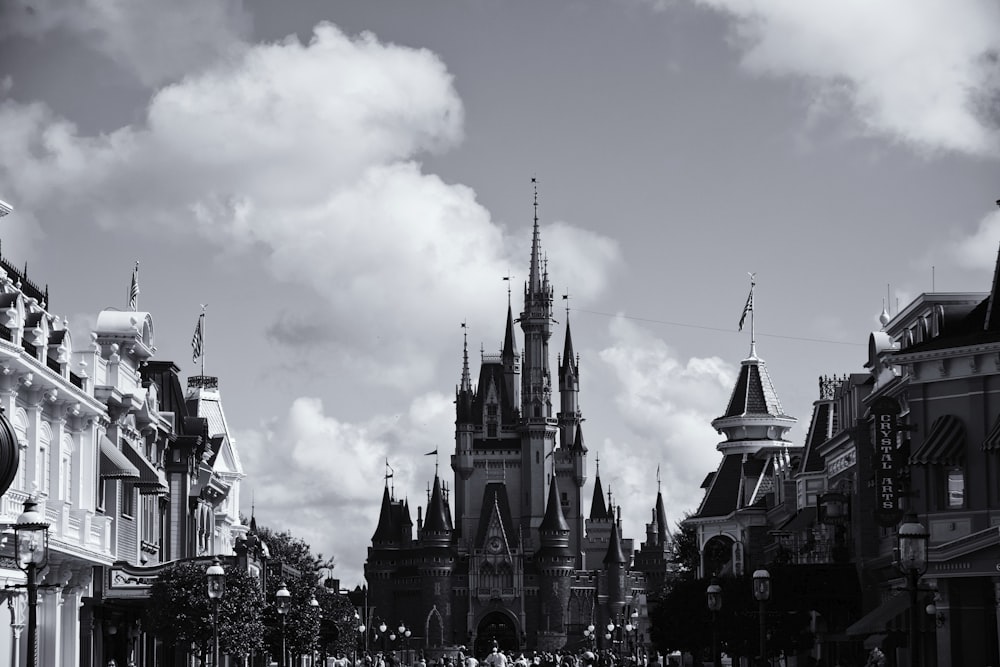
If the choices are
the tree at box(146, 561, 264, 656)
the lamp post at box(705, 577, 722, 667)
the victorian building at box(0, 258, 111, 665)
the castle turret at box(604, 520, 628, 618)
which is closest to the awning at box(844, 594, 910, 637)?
the lamp post at box(705, 577, 722, 667)

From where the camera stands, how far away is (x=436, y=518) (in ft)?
615

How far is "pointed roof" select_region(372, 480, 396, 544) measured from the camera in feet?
634

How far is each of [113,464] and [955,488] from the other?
2093 cm

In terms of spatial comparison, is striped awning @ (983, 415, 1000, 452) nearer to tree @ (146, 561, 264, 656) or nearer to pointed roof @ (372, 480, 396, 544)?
tree @ (146, 561, 264, 656)

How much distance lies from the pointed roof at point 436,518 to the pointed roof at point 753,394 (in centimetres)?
10760

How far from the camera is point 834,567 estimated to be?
49.0m

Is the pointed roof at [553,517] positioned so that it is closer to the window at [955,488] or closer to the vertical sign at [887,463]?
the vertical sign at [887,463]

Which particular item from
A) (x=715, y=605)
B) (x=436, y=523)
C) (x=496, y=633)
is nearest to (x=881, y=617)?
(x=715, y=605)

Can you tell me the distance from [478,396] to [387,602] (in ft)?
87.9

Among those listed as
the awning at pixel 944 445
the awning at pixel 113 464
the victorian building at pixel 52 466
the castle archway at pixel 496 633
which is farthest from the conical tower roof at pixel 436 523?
the awning at pixel 944 445

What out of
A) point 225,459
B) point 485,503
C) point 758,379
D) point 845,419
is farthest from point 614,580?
point 845,419

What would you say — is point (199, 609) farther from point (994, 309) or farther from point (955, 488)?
point (994, 309)

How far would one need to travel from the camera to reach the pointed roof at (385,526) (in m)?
193

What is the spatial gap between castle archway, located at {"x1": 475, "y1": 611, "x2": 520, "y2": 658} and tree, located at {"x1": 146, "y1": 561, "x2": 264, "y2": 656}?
140517 millimetres
